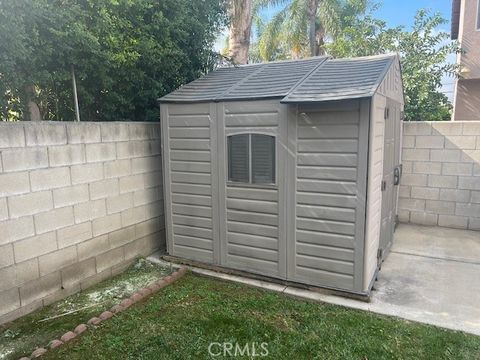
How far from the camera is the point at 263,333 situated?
2.83m

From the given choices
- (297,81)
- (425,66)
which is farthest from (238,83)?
(425,66)

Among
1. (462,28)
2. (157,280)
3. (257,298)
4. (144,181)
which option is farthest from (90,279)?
(462,28)

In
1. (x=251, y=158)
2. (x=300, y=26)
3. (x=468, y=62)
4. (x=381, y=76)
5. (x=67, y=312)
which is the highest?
(x=300, y=26)

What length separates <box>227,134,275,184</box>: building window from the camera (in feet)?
11.8

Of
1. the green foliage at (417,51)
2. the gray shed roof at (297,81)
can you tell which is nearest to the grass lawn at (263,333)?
the gray shed roof at (297,81)

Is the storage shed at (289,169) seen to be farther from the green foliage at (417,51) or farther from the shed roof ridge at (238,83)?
the green foliage at (417,51)

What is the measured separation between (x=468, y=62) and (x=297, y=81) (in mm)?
10043

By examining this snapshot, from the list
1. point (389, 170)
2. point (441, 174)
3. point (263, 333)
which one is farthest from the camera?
point (441, 174)

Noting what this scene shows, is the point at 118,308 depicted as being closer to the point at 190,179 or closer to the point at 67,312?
the point at 67,312

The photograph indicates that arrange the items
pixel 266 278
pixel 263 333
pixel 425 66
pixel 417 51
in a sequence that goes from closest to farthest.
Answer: pixel 263 333 → pixel 266 278 → pixel 425 66 → pixel 417 51

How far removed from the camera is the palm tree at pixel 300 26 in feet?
43.7

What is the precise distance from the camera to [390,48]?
799 cm

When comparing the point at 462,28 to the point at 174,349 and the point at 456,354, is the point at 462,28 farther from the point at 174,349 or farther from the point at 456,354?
the point at 174,349

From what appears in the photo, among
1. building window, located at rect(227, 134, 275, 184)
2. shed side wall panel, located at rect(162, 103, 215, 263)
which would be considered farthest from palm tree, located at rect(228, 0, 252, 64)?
building window, located at rect(227, 134, 275, 184)
